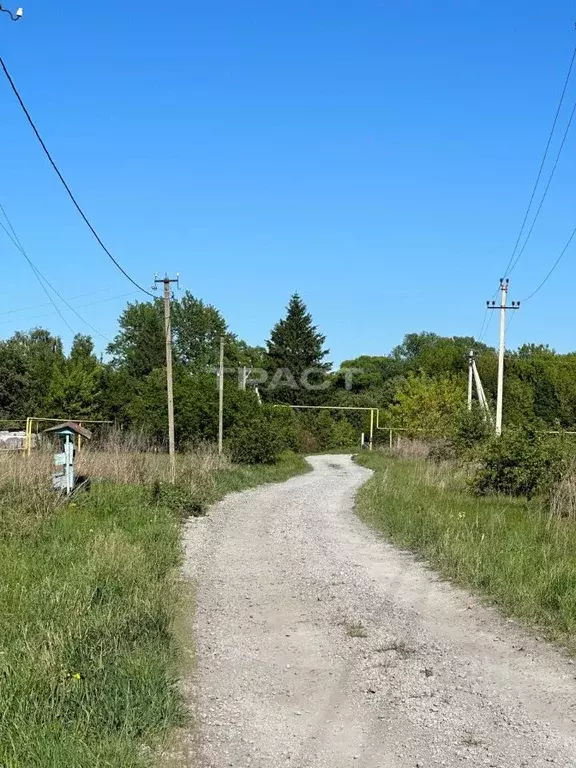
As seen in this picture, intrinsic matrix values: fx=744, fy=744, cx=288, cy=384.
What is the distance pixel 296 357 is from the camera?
6819 cm

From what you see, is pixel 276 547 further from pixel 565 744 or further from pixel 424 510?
pixel 565 744

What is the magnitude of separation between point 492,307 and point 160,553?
2823 cm

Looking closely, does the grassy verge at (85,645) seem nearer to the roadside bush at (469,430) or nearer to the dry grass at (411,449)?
the roadside bush at (469,430)

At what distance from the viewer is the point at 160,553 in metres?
10.1

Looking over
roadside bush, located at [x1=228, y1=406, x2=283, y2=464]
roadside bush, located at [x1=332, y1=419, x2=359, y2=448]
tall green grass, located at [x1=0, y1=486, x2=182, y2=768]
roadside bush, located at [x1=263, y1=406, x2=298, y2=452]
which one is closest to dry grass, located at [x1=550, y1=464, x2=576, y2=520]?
tall green grass, located at [x1=0, y1=486, x2=182, y2=768]

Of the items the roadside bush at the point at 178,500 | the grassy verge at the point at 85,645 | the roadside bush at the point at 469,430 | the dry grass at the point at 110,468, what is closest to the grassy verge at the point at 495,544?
the grassy verge at the point at 85,645

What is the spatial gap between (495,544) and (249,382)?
55.4 meters

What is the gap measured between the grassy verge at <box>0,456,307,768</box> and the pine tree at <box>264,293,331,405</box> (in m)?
54.9

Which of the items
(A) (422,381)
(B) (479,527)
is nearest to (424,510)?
(B) (479,527)

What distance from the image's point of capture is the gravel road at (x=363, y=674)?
4.44 metres

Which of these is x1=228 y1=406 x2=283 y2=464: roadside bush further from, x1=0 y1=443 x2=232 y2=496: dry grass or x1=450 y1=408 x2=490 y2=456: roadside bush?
x1=450 y1=408 x2=490 y2=456: roadside bush

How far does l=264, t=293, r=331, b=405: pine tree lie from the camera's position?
66.4m

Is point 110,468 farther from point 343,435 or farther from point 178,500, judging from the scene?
point 343,435

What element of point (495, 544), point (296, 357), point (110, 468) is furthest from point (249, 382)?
point (495, 544)
